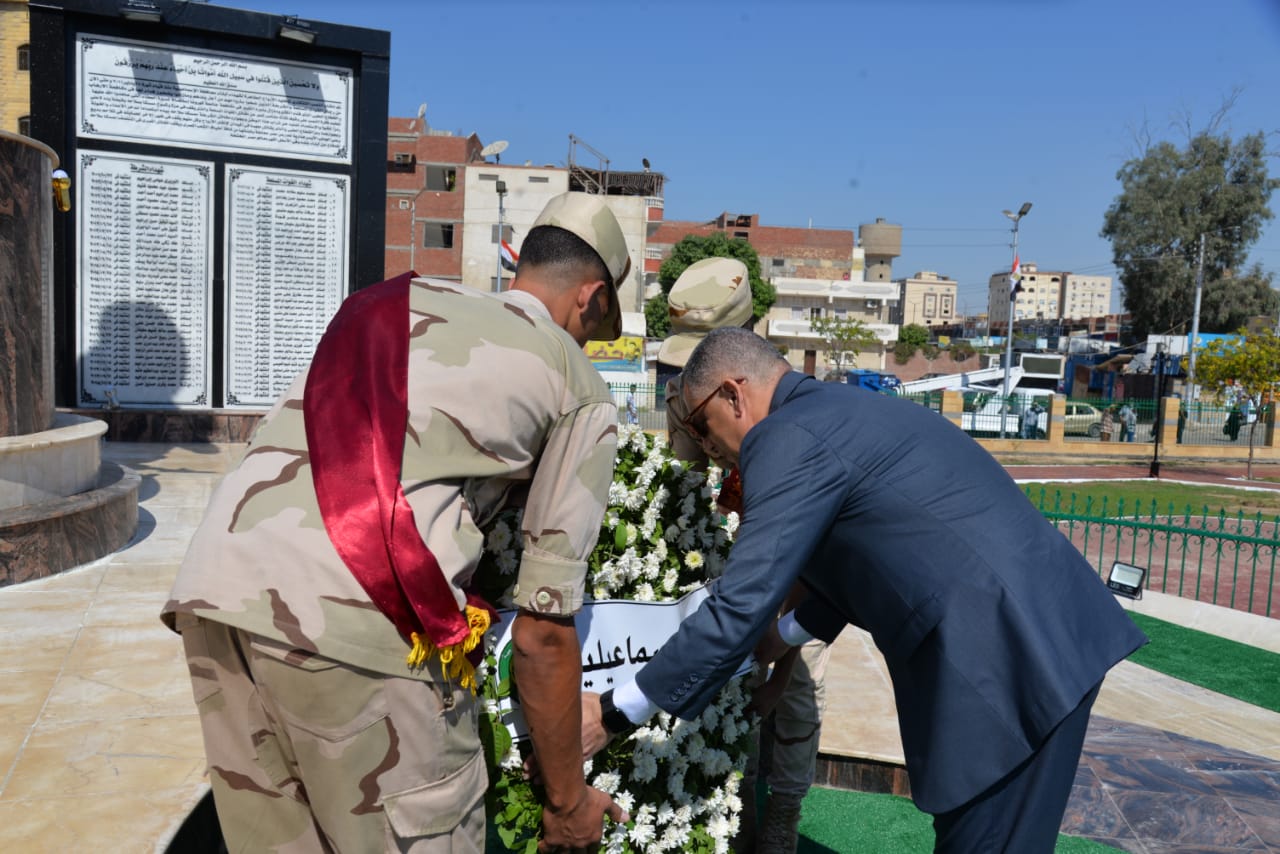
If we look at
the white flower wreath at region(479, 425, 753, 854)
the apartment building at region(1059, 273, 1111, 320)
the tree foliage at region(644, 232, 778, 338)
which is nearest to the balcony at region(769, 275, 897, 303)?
the tree foliage at region(644, 232, 778, 338)

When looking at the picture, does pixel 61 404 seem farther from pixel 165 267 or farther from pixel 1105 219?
pixel 1105 219

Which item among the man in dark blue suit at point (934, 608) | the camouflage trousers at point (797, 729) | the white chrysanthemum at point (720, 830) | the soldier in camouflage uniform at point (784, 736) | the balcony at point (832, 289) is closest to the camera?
the man in dark blue suit at point (934, 608)

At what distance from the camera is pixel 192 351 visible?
32.7ft

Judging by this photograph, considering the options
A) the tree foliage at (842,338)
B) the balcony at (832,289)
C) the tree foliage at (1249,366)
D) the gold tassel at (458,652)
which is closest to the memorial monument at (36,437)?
the gold tassel at (458,652)

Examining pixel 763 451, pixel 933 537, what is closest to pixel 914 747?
pixel 933 537

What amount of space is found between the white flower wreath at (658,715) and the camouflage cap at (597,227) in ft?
1.41

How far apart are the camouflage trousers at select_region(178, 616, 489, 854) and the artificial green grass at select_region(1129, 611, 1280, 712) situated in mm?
5121

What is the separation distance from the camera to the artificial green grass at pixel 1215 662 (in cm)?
578

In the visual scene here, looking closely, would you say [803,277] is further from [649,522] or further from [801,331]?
[649,522]

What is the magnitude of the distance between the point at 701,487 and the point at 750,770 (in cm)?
96

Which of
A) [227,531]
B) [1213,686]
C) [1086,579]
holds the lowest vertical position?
[1213,686]

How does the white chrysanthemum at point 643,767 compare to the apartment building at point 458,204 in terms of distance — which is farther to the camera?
the apartment building at point 458,204

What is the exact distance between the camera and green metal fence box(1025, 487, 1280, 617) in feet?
26.9

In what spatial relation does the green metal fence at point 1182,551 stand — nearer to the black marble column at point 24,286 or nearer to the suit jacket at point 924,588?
the suit jacket at point 924,588
